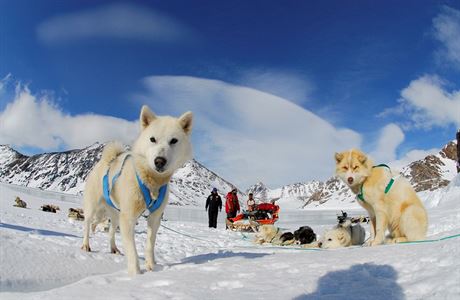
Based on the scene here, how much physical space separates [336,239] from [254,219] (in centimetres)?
1100

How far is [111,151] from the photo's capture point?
6324mm

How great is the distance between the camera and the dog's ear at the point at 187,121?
5.15 m

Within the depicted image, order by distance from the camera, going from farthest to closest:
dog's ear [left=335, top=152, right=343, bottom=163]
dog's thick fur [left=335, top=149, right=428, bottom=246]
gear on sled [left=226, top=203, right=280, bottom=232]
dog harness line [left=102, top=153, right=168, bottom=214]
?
gear on sled [left=226, top=203, right=280, bottom=232] < dog's ear [left=335, top=152, right=343, bottom=163] < dog's thick fur [left=335, top=149, right=428, bottom=246] < dog harness line [left=102, top=153, right=168, bottom=214]

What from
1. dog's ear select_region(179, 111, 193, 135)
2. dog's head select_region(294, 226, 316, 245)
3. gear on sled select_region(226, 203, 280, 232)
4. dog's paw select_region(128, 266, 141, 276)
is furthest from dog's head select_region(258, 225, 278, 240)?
dog's paw select_region(128, 266, 141, 276)

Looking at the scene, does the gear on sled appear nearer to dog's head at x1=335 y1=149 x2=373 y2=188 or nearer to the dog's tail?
dog's head at x1=335 y1=149 x2=373 y2=188

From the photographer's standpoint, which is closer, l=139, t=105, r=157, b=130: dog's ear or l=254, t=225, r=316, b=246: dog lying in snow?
l=139, t=105, r=157, b=130: dog's ear

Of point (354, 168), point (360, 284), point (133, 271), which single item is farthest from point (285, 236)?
point (360, 284)

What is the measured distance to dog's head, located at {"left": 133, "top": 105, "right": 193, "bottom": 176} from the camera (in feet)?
15.0

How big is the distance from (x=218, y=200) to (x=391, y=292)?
58.5 feet

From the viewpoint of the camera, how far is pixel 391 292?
10.2 feet

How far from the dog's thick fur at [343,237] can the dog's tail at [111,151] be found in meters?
5.22

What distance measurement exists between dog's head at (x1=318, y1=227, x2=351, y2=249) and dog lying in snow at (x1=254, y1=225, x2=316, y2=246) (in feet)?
8.04

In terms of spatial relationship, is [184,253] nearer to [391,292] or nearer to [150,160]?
[150,160]

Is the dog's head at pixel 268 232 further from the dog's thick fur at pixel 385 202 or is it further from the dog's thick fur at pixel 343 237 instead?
the dog's thick fur at pixel 385 202
